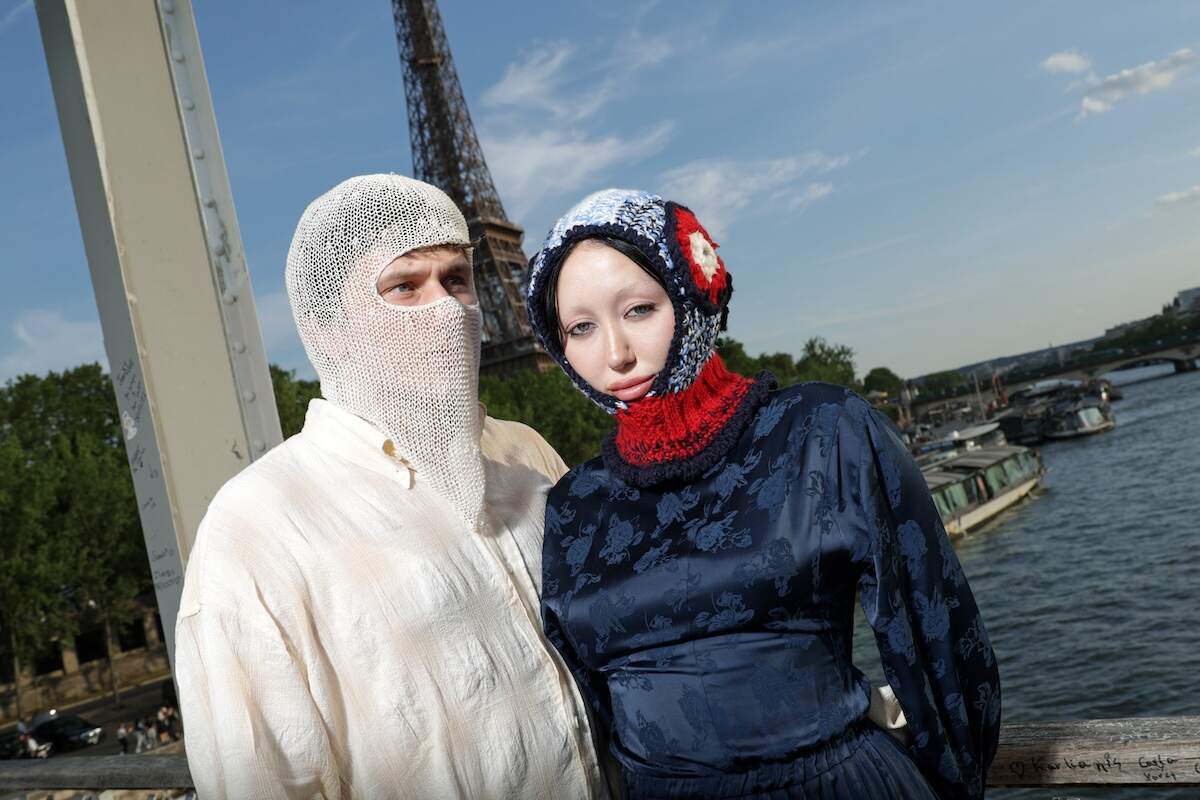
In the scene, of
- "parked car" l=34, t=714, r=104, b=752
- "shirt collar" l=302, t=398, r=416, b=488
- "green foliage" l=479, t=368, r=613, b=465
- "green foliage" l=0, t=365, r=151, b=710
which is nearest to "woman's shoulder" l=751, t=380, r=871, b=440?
"shirt collar" l=302, t=398, r=416, b=488

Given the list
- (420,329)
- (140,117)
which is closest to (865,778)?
(420,329)

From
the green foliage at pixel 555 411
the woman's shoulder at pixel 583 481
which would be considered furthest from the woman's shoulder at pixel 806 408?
the green foliage at pixel 555 411

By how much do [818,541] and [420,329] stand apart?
850mm

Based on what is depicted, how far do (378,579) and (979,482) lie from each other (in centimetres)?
3612

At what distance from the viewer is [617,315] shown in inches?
79.7

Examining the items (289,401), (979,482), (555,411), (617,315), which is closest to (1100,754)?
(617,315)

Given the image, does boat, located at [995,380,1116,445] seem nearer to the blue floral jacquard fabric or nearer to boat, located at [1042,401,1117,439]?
boat, located at [1042,401,1117,439]

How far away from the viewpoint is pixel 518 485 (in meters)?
2.42

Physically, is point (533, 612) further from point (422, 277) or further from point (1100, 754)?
point (1100, 754)

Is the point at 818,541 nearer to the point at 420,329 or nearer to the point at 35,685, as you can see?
the point at 420,329

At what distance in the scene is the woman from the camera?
6.07 ft

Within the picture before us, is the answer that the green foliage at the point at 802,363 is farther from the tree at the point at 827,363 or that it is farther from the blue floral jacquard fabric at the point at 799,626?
the blue floral jacquard fabric at the point at 799,626

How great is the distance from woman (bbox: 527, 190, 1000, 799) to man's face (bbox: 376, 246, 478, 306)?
181mm

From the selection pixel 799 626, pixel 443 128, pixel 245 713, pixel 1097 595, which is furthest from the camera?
pixel 443 128
